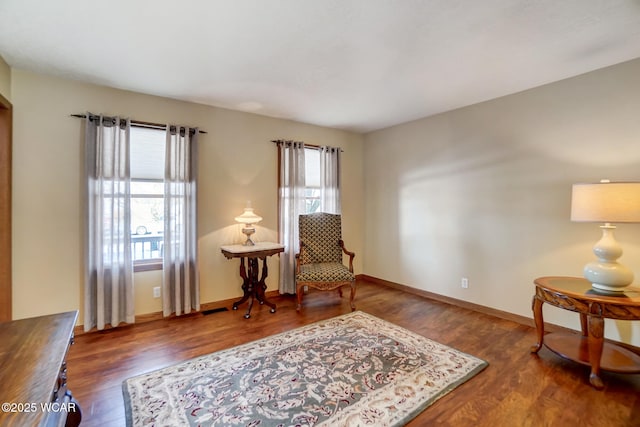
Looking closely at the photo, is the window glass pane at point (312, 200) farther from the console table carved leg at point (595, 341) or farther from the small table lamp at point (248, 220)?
the console table carved leg at point (595, 341)

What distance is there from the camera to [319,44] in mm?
2262

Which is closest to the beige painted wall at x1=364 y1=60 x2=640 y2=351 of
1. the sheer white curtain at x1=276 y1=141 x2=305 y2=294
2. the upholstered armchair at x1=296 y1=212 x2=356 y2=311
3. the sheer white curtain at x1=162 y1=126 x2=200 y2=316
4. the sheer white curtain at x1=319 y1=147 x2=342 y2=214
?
the sheer white curtain at x1=319 y1=147 x2=342 y2=214

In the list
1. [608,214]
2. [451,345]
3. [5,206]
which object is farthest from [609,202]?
[5,206]

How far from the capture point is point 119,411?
71.9 inches

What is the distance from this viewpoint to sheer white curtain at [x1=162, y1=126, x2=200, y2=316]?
3.32 m

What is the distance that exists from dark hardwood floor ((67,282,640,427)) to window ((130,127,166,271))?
80 cm

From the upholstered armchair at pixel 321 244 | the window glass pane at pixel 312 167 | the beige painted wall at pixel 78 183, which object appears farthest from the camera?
the window glass pane at pixel 312 167

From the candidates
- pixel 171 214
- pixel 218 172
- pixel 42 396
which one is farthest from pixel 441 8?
pixel 171 214

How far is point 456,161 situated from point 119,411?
13.5ft

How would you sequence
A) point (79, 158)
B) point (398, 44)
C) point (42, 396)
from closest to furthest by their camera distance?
point (42, 396) < point (398, 44) < point (79, 158)

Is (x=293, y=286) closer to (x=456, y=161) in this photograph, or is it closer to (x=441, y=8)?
(x=456, y=161)

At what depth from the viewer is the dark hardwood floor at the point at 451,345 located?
1.80 m

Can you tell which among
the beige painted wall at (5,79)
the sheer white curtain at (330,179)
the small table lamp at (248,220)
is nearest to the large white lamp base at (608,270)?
the sheer white curtain at (330,179)

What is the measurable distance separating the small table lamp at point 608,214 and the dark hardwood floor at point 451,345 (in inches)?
29.3
